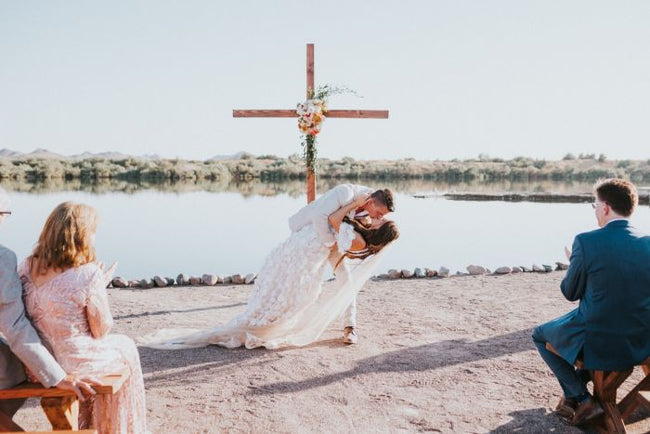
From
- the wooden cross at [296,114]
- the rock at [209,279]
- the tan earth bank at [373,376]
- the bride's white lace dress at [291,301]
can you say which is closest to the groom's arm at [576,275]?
the tan earth bank at [373,376]

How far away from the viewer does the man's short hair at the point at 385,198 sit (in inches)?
222

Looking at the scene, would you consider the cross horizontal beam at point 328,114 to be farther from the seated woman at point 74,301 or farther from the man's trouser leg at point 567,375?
the seated woman at point 74,301

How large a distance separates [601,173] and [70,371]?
53.7 m

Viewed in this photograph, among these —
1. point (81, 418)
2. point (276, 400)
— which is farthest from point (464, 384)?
point (81, 418)

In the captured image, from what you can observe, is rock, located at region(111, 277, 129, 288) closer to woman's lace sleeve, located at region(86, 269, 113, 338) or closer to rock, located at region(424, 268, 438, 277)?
rock, located at region(424, 268, 438, 277)

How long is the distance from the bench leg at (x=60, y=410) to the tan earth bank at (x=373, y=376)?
3.05 feet

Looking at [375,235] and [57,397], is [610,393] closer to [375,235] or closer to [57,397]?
[375,235]

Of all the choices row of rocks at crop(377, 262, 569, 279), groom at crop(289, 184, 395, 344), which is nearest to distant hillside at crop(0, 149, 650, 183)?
row of rocks at crop(377, 262, 569, 279)

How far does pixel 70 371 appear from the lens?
11.1ft

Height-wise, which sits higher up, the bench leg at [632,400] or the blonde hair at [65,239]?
the blonde hair at [65,239]

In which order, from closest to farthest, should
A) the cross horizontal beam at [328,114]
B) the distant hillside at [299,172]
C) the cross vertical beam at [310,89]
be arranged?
the cross vertical beam at [310,89] < the cross horizontal beam at [328,114] < the distant hillside at [299,172]

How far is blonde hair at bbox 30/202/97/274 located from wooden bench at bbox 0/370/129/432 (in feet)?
2.15

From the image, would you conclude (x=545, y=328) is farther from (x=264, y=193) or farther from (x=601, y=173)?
(x=601, y=173)

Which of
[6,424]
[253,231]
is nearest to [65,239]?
[6,424]
